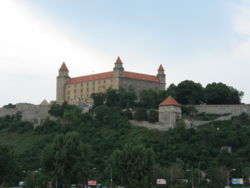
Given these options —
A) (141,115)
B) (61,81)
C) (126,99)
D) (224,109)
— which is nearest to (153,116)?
(141,115)

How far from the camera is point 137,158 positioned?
52.8 meters

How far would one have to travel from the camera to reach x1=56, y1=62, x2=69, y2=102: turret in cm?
10969

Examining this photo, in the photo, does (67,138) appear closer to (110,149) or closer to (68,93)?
(110,149)

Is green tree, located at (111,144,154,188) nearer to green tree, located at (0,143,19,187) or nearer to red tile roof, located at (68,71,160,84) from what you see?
green tree, located at (0,143,19,187)

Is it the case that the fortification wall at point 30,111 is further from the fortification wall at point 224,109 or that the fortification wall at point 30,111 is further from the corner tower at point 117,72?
the fortification wall at point 224,109

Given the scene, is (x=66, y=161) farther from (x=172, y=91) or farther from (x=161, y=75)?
(x=161, y=75)

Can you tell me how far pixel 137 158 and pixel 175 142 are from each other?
73.9 ft

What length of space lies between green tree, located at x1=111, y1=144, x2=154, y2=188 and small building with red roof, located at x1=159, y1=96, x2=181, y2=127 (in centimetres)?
2723

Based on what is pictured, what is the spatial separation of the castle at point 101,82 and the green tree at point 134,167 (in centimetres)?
4873

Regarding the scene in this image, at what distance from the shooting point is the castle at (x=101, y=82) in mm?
104125

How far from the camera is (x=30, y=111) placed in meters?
97.1

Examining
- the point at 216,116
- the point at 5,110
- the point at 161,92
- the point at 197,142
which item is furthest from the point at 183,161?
the point at 5,110

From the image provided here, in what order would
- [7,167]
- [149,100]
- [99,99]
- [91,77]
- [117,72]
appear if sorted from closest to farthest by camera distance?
1. [7,167]
2. [149,100]
3. [99,99]
4. [117,72]
5. [91,77]

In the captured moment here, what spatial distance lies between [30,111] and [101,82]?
15.4m
